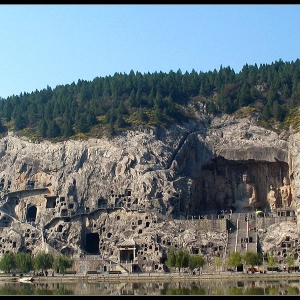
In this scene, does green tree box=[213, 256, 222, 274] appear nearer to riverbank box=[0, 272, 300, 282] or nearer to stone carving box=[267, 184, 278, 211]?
riverbank box=[0, 272, 300, 282]

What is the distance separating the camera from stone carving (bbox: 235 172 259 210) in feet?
243

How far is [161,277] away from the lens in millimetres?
52281

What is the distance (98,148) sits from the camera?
75.4 metres

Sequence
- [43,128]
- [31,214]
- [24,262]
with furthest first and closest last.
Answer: [43,128]
[31,214]
[24,262]

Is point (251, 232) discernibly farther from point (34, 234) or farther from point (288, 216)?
point (34, 234)

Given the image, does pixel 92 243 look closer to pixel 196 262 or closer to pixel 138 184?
pixel 138 184

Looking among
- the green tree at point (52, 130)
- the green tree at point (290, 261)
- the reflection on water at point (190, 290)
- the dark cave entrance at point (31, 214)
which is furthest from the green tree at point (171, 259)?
the green tree at point (52, 130)

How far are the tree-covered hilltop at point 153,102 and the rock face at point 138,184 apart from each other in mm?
2502

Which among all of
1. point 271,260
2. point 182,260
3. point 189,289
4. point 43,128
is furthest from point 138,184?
point 189,289

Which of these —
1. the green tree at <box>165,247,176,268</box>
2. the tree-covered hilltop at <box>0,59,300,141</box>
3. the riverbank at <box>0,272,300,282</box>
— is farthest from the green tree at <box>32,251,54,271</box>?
the tree-covered hilltop at <box>0,59,300,141</box>

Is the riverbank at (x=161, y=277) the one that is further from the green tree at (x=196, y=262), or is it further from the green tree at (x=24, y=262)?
the green tree at (x=196, y=262)

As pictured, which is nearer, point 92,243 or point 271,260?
point 271,260

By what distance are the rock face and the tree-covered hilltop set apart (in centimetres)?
250

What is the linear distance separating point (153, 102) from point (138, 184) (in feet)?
58.4
